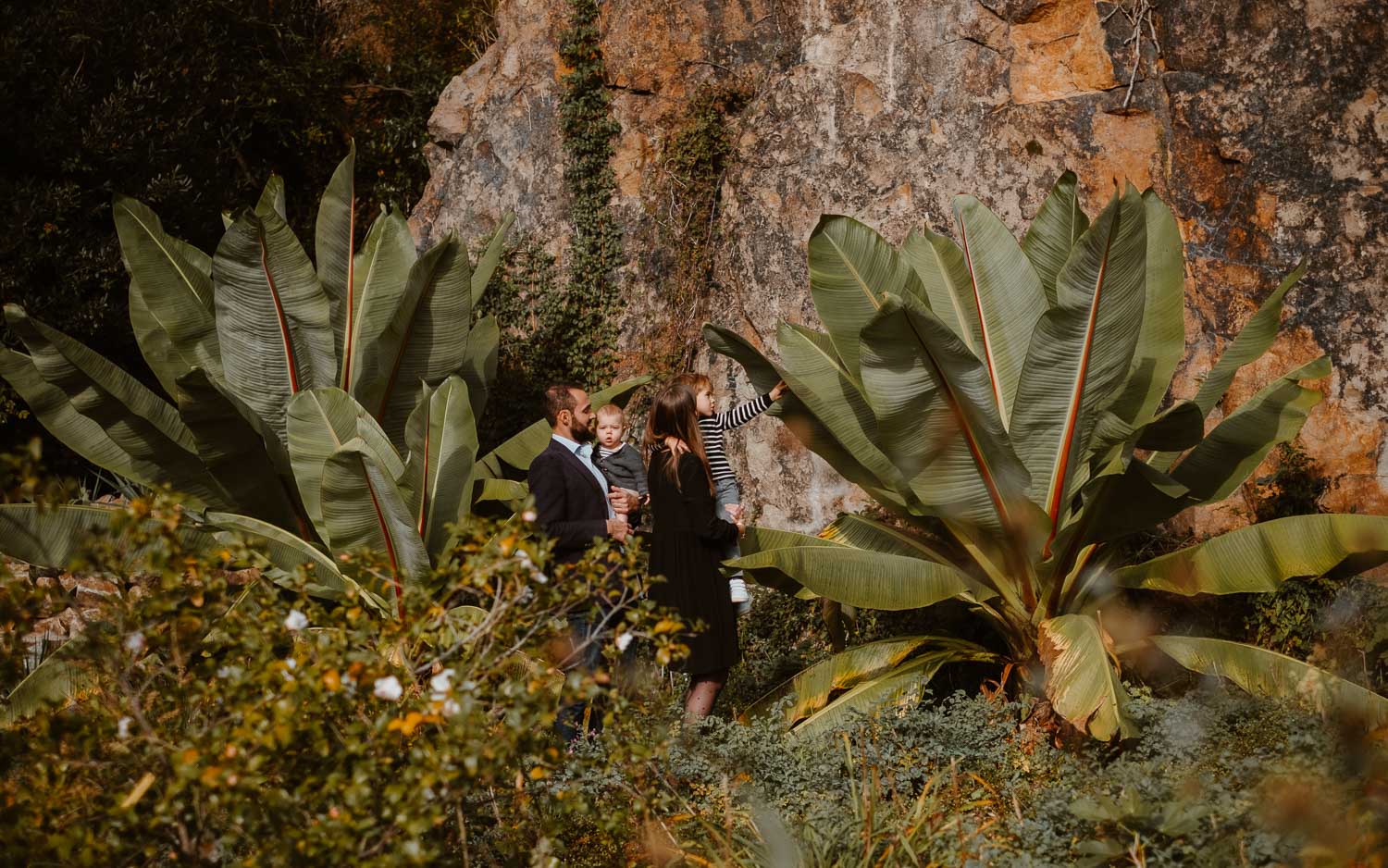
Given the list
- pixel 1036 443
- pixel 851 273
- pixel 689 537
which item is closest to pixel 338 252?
pixel 689 537

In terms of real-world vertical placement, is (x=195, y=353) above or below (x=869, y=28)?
below

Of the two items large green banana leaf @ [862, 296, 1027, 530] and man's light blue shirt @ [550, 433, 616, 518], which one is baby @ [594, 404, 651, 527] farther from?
large green banana leaf @ [862, 296, 1027, 530]

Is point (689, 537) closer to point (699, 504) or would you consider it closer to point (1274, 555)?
point (699, 504)

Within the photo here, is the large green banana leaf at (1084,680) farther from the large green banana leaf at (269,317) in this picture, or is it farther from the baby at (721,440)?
the large green banana leaf at (269,317)

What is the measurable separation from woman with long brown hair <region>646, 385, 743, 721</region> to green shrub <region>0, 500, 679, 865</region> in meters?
1.70

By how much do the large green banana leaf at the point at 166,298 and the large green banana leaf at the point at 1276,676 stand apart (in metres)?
4.26

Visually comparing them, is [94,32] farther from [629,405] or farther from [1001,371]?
[1001,371]

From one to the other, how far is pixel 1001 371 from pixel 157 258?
3.74m

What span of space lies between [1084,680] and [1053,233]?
5.59ft

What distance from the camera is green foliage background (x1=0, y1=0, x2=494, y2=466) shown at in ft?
24.6

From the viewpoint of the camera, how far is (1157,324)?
4.36 meters

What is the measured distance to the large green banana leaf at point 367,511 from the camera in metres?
4.32

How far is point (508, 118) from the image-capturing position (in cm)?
859

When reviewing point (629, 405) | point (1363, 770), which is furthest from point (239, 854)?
point (629, 405)
